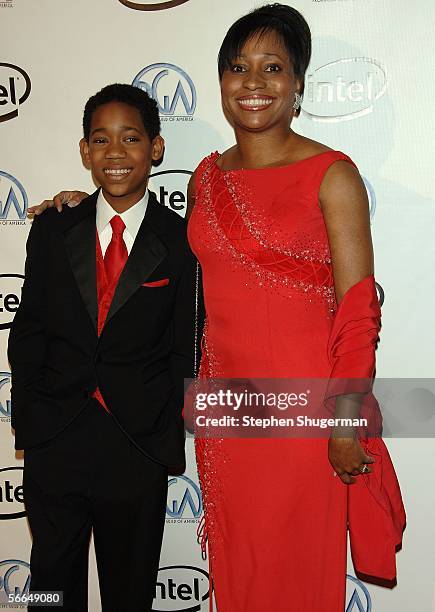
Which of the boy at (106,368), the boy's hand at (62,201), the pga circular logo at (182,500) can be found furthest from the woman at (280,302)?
the pga circular logo at (182,500)

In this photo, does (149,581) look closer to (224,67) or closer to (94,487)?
(94,487)

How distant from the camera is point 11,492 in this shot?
7.93 feet

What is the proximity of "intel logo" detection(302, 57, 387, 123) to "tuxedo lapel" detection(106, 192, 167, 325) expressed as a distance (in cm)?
69

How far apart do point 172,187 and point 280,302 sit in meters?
0.75

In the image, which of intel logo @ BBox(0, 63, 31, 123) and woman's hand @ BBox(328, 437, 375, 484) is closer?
woman's hand @ BBox(328, 437, 375, 484)

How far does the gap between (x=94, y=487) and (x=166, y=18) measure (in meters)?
1.40

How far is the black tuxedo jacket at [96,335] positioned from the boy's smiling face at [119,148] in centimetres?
10

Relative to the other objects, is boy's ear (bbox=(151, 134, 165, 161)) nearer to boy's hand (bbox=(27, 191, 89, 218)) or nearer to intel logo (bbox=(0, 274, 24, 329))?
boy's hand (bbox=(27, 191, 89, 218))

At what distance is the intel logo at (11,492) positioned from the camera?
7.91ft

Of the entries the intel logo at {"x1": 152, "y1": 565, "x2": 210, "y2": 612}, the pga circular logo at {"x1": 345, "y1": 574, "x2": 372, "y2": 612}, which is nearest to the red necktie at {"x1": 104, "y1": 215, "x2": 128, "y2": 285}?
the intel logo at {"x1": 152, "y1": 565, "x2": 210, "y2": 612}

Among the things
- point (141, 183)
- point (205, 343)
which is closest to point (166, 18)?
point (141, 183)

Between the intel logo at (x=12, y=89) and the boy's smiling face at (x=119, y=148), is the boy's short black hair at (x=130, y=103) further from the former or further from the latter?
the intel logo at (x=12, y=89)

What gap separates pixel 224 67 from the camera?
1.77 metres

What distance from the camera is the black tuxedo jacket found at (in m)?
1.75
